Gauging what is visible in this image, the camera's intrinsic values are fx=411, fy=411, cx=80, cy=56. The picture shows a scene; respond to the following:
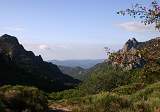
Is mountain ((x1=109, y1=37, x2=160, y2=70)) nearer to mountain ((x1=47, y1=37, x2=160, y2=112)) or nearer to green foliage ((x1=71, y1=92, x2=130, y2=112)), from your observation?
mountain ((x1=47, y1=37, x2=160, y2=112))

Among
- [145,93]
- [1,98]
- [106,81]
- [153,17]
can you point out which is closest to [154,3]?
[153,17]

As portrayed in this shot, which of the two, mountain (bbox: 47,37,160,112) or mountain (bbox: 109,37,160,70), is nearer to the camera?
mountain (bbox: 109,37,160,70)

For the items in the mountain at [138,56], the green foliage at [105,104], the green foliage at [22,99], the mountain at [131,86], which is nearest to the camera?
the mountain at [138,56]

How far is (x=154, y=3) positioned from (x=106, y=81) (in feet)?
422

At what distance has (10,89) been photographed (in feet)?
57.4

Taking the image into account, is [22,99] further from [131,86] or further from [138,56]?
[138,56]

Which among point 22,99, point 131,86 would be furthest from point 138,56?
point 22,99

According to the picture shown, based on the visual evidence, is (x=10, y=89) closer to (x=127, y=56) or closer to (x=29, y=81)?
(x=127, y=56)

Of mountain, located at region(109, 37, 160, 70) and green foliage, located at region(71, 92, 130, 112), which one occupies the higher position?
mountain, located at region(109, 37, 160, 70)

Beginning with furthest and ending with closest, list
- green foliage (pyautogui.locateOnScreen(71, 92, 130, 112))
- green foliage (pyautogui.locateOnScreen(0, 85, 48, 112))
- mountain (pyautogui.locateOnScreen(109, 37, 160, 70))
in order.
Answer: green foliage (pyautogui.locateOnScreen(71, 92, 130, 112)), green foliage (pyautogui.locateOnScreen(0, 85, 48, 112)), mountain (pyautogui.locateOnScreen(109, 37, 160, 70))

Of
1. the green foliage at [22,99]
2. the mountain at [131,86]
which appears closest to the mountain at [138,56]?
the mountain at [131,86]

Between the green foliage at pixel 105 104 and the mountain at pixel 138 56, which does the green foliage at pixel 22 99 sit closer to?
the green foliage at pixel 105 104

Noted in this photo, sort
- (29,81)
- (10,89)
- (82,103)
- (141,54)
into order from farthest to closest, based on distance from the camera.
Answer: (29,81), (82,103), (10,89), (141,54)

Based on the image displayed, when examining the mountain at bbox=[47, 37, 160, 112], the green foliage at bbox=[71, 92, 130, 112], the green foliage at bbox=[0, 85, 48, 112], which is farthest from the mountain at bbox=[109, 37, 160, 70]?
the green foliage at bbox=[71, 92, 130, 112]
